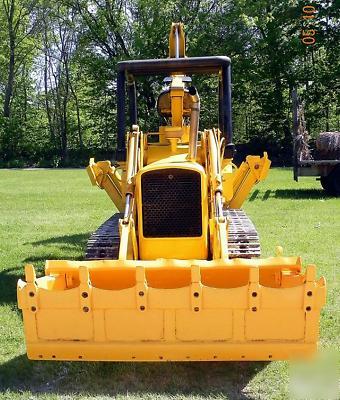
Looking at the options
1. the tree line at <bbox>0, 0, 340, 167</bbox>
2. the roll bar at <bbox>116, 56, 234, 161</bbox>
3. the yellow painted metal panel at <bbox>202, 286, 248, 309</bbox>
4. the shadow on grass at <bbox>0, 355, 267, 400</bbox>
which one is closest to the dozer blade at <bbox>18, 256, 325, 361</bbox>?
the yellow painted metal panel at <bbox>202, 286, 248, 309</bbox>

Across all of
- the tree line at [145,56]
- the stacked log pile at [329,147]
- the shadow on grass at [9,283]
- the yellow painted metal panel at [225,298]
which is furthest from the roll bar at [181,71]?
the tree line at [145,56]

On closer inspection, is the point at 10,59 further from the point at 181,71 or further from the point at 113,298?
the point at 113,298

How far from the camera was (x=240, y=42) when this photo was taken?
3284 centimetres

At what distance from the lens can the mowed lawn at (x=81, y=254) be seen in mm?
4137

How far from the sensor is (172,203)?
16.3ft

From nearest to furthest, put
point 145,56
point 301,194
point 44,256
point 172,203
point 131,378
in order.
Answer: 1. point 131,378
2. point 172,203
3. point 44,256
4. point 301,194
5. point 145,56

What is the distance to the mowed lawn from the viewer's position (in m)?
4.14

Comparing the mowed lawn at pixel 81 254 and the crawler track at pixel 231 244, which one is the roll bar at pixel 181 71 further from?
the mowed lawn at pixel 81 254

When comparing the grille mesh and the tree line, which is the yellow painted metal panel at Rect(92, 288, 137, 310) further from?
the tree line

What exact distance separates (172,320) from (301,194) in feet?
39.1

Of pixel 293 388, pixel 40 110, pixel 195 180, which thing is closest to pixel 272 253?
pixel 195 180

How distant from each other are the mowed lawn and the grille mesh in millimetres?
1141

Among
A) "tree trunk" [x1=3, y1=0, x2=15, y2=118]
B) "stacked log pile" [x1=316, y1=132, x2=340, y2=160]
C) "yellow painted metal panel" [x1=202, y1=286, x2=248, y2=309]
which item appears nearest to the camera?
"yellow painted metal panel" [x1=202, y1=286, x2=248, y2=309]

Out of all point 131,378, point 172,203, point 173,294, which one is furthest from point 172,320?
point 172,203
